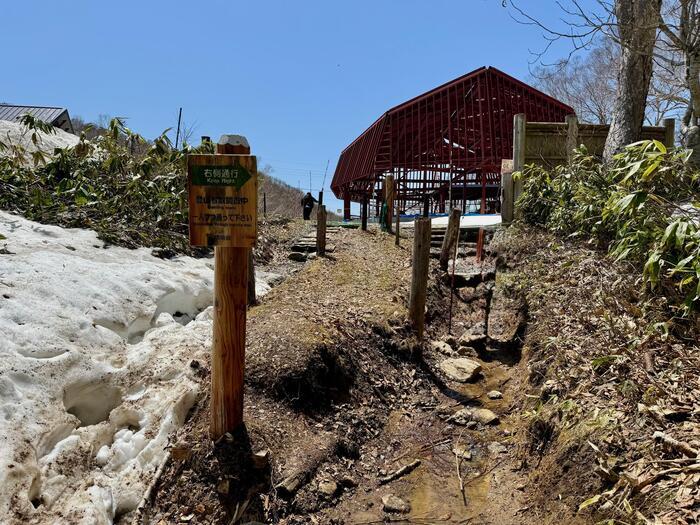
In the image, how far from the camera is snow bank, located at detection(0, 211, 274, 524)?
3043 mm

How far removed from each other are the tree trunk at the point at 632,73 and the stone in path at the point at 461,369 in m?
4.50

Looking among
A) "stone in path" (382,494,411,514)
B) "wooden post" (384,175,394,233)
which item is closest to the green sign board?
"stone in path" (382,494,411,514)

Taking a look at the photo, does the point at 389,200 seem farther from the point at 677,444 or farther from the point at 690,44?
the point at 677,444

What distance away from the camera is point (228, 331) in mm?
3451

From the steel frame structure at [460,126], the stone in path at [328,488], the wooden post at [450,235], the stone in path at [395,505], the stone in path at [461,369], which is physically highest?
the steel frame structure at [460,126]

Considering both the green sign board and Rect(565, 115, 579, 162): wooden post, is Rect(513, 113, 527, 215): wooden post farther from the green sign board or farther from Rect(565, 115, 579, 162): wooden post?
the green sign board

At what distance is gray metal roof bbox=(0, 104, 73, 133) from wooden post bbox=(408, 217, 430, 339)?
17113mm

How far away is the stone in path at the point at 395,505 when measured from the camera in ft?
11.9

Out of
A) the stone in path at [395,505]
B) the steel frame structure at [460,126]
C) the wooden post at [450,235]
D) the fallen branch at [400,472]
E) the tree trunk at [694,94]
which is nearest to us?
the stone in path at [395,505]

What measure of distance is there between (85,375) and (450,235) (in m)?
7.31

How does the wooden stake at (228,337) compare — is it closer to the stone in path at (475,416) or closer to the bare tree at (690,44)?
the stone in path at (475,416)

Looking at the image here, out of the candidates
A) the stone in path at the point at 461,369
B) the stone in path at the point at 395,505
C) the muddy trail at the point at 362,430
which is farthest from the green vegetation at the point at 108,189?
the stone in path at the point at 395,505

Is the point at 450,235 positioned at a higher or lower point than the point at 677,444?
higher

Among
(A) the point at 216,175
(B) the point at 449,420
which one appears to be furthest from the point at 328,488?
(A) the point at 216,175
